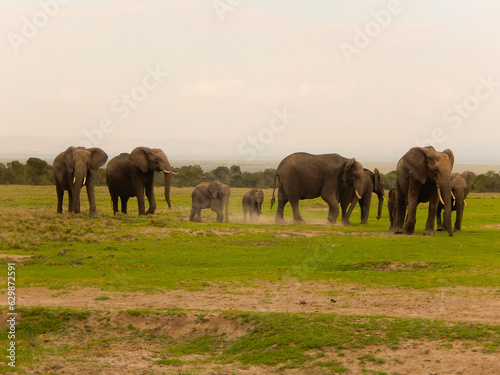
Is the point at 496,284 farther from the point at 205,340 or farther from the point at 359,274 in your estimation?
the point at 205,340

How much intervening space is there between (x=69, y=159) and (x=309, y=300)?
17.6m

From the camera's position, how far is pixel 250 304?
1366 centimetres

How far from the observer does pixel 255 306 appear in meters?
13.5

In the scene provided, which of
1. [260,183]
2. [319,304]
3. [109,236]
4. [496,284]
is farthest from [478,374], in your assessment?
[260,183]

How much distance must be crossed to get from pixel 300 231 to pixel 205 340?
→ 14.3 m

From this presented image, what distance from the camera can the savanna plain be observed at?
34.3 feet

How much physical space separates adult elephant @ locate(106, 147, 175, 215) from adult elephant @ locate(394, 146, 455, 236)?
1101 cm

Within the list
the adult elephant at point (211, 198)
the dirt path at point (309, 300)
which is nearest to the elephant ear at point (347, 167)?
the adult elephant at point (211, 198)

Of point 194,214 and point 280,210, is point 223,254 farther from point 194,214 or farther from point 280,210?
point 194,214

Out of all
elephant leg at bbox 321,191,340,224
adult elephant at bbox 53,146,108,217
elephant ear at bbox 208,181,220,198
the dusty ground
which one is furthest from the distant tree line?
the dusty ground

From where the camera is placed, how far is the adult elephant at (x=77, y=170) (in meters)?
27.9

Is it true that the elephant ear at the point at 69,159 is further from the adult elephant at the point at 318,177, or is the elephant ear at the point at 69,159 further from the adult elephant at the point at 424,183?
the adult elephant at the point at 424,183

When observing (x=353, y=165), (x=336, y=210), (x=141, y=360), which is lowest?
(x=141, y=360)

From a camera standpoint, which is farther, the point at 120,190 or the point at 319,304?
the point at 120,190
